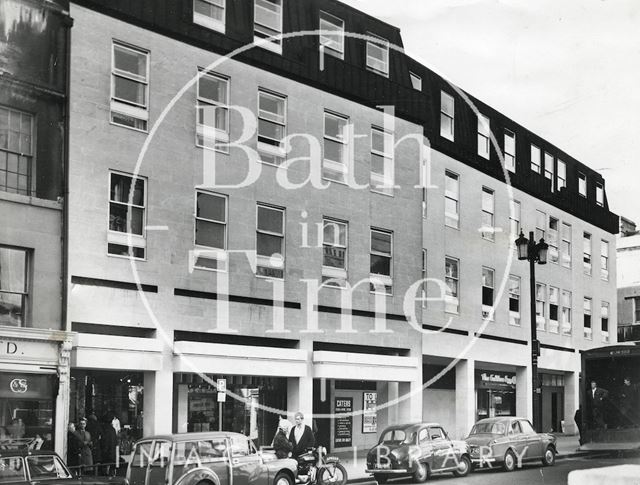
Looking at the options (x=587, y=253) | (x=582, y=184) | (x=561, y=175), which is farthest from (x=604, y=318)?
(x=561, y=175)

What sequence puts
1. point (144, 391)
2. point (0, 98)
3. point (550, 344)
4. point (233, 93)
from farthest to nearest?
1. point (550, 344)
2. point (233, 93)
3. point (144, 391)
4. point (0, 98)

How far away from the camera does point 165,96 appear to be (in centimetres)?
2275

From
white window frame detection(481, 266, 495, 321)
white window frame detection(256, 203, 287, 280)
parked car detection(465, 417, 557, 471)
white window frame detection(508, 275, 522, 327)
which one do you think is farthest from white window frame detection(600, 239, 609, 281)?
white window frame detection(256, 203, 287, 280)

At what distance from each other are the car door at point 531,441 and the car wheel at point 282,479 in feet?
29.8

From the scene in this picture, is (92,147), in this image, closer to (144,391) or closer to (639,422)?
(144,391)

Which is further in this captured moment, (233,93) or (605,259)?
(605,259)

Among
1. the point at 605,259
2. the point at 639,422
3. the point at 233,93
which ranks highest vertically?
the point at 233,93

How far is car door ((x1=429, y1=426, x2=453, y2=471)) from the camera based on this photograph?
2198 cm

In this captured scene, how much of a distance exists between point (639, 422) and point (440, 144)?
40.7 ft

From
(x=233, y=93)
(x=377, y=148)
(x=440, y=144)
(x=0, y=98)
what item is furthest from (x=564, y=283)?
(x=0, y=98)

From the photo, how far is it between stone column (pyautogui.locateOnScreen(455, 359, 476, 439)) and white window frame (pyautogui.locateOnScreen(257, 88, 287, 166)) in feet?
42.7

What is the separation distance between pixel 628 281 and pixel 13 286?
1080 inches

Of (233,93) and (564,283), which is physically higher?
(233,93)

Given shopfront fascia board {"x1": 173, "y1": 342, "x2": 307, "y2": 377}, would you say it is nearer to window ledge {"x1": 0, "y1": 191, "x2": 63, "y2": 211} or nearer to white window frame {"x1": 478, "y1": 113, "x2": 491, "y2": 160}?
window ledge {"x1": 0, "y1": 191, "x2": 63, "y2": 211}
